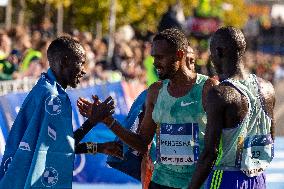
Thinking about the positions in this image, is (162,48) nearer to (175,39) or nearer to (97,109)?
(175,39)

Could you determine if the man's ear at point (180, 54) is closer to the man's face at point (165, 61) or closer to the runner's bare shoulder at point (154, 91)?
the man's face at point (165, 61)

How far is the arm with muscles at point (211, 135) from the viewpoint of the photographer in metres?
5.52

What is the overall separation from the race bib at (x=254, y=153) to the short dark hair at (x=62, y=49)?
4.46ft

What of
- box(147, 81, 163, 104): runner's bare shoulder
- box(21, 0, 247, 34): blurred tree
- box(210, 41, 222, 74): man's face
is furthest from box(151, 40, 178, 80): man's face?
box(21, 0, 247, 34): blurred tree

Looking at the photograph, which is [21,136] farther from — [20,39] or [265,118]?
[20,39]

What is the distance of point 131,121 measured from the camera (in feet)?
25.2

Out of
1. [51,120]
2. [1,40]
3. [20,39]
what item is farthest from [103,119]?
[20,39]

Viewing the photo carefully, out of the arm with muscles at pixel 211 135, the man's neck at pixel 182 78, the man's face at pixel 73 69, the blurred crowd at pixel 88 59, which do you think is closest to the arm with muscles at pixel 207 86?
the man's neck at pixel 182 78

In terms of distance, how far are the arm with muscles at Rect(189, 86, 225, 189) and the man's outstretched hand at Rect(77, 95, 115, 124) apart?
989 mm

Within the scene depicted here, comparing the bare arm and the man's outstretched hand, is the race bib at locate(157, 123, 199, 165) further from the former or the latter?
the man's outstretched hand

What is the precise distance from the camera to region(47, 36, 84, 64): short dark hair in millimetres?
6453

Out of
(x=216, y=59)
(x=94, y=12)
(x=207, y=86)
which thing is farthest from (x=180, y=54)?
(x=94, y=12)

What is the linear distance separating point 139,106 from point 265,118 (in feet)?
6.63

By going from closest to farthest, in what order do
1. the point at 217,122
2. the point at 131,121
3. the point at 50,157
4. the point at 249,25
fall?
1. the point at 217,122
2. the point at 50,157
3. the point at 131,121
4. the point at 249,25
